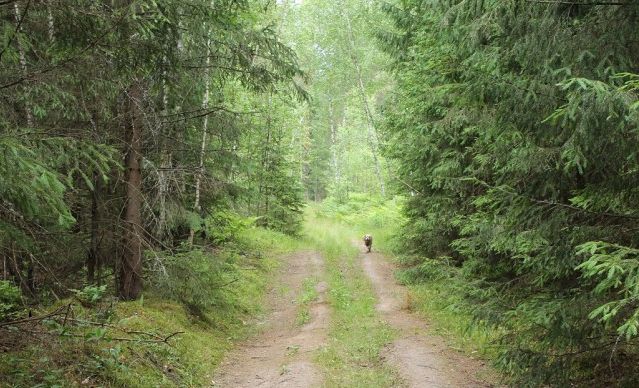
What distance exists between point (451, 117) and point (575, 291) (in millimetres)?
7111

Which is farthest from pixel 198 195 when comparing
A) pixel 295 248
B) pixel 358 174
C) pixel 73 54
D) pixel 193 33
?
pixel 358 174

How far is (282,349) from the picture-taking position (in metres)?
10.2

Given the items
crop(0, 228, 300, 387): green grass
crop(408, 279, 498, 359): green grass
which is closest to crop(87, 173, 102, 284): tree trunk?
crop(0, 228, 300, 387): green grass

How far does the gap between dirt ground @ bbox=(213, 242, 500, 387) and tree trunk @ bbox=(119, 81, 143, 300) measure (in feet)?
7.97

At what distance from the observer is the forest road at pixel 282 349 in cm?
829

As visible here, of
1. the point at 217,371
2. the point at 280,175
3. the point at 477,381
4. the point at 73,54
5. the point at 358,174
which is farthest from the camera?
the point at 358,174

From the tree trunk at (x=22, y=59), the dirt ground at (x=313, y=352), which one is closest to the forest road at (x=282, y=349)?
the dirt ground at (x=313, y=352)

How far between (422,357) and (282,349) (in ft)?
9.34

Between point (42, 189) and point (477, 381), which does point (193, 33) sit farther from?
point (477, 381)

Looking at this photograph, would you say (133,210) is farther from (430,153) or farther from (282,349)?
(430,153)

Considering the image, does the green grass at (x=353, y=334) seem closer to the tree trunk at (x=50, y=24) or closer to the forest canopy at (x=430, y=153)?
the forest canopy at (x=430, y=153)

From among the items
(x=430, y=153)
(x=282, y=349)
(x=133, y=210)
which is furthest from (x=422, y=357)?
(x=430, y=153)

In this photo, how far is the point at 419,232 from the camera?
16500 millimetres

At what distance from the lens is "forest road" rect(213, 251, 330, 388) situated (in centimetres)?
829
